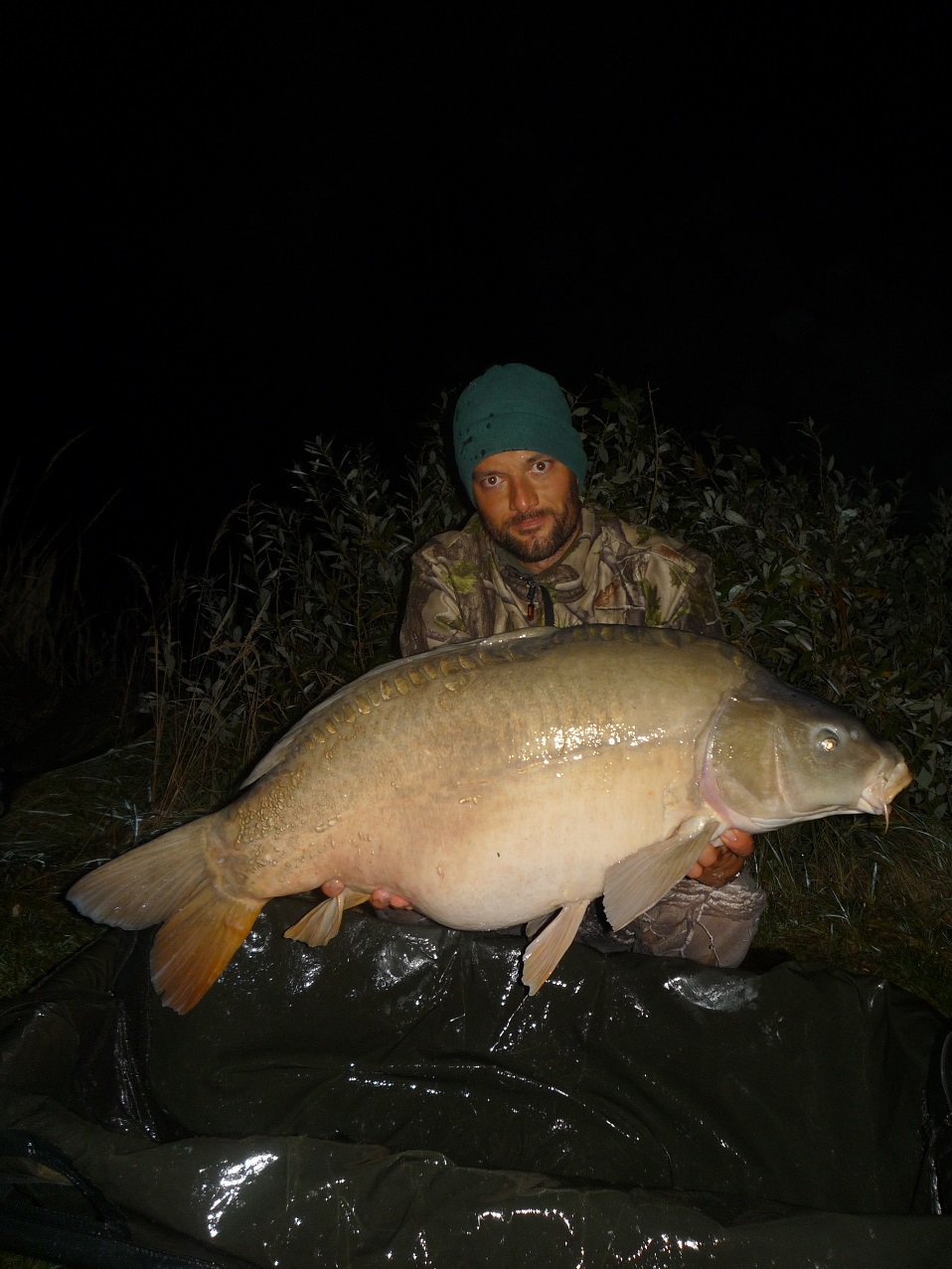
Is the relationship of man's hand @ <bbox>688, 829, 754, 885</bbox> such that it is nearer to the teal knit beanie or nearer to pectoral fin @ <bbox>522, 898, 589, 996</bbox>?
pectoral fin @ <bbox>522, 898, 589, 996</bbox>

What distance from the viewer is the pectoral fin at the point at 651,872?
4.34ft

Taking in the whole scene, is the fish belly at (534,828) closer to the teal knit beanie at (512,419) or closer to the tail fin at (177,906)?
the tail fin at (177,906)

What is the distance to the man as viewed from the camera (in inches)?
77.6

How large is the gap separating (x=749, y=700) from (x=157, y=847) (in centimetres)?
106

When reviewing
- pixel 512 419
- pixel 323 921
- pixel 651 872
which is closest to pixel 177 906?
pixel 323 921

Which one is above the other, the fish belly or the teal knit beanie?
the teal knit beanie

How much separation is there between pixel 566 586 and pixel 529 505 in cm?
24

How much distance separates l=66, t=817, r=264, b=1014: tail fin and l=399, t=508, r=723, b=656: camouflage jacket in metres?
0.84

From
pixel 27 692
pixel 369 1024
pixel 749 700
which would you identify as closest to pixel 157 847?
pixel 369 1024

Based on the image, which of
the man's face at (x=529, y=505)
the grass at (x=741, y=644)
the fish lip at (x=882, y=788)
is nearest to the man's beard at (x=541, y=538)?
the man's face at (x=529, y=505)

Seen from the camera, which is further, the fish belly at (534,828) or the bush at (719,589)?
the bush at (719,589)

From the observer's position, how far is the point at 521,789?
136 cm

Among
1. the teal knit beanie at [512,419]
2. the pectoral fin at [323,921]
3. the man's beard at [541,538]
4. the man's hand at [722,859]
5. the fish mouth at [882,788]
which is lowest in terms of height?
the man's hand at [722,859]

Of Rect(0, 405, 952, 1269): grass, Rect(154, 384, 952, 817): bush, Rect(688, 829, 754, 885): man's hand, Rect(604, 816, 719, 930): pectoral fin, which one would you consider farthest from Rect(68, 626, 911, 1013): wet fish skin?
Rect(154, 384, 952, 817): bush
